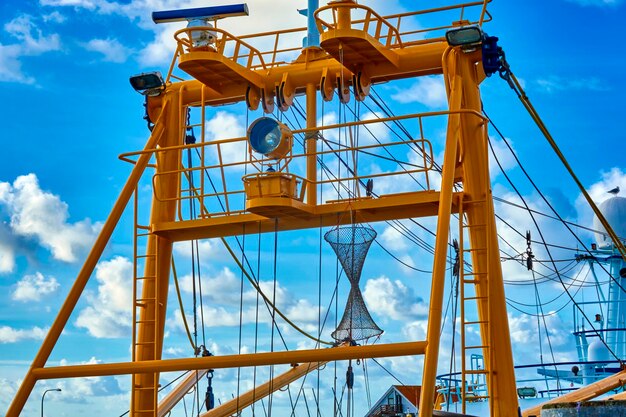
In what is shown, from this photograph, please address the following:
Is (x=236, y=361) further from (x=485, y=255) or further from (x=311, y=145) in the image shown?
(x=311, y=145)

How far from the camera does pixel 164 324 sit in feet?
64.3

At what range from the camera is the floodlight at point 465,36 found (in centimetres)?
1798

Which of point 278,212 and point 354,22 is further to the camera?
point 354,22

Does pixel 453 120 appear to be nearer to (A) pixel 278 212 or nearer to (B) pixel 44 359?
(A) pixel 278 212

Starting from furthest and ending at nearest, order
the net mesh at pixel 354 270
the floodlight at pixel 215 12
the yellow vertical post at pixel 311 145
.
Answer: the floodlight at pixel 215 12
the yellow vertical post at pixel 311 145
the net mesh at pixel 354 270

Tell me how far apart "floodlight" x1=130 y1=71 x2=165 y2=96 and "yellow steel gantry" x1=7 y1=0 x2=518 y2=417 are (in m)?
0.21

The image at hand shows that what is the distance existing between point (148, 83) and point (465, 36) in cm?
632

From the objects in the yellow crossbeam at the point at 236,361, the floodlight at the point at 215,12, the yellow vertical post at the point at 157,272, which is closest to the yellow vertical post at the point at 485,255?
the yellow crossbeam at the point at 236,361

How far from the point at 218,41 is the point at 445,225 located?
6470mm

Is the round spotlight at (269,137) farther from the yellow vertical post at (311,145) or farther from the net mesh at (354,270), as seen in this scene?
the net mesh at (354,270)

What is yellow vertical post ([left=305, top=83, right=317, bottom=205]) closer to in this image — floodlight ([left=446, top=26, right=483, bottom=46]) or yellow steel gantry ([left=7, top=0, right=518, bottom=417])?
yellow steel gantry ([left=7, top=0, right=518, bottom=417])

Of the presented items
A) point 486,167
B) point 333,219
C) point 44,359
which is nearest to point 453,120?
point 486,167

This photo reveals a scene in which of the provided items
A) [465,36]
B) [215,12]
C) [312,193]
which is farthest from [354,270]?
[215,12]

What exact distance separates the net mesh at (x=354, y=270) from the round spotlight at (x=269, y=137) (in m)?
1.65
